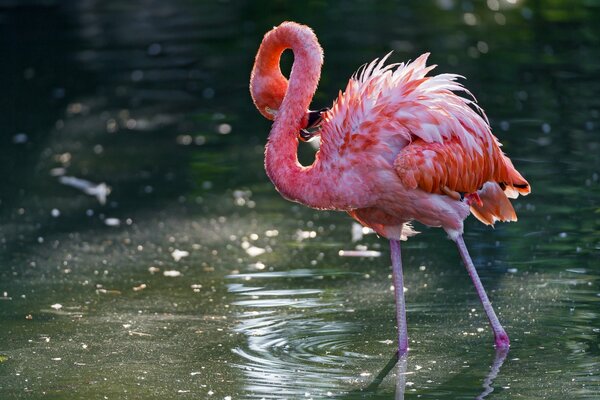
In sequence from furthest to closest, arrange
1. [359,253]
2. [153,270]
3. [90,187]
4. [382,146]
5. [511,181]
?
[90,187]
[359,253]
[153,270]
[511,181]
[382,146]

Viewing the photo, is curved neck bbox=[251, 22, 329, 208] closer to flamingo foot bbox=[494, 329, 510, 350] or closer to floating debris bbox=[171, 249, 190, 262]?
flamingo foot bbox=[494, 329, 510, 350]

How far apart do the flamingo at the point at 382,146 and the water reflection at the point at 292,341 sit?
40cm

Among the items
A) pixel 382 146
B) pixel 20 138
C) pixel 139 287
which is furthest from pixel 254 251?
pixel 20 138

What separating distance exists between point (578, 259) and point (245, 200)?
2750 millimetres

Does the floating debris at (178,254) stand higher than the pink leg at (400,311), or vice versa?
the pink leg at (400,311)

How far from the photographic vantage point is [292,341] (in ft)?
17.8

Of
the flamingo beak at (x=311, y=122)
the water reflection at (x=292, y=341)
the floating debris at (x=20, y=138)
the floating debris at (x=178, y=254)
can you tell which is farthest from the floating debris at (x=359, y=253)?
the floating debris at (x=20, y=138)

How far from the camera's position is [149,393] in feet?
15.9

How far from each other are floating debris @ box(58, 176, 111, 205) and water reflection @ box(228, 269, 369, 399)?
2.22m

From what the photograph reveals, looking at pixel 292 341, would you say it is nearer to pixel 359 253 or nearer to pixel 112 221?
pixel 359 253

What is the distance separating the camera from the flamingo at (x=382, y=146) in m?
5.17

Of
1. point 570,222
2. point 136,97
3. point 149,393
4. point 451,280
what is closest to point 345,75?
point 136,97

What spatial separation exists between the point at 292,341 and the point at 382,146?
1077 mm

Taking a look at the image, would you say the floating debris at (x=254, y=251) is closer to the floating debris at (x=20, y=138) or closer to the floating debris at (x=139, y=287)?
the floating debris at (x=139, y=287)
